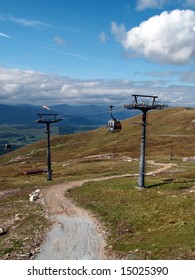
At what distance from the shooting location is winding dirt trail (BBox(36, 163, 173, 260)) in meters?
27.8

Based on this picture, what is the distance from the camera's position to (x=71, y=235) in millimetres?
32781

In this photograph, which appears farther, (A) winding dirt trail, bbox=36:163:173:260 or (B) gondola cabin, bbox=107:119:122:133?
(B) gondola cabin, bbox=107:119:122:133

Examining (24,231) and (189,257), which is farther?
(24,231)

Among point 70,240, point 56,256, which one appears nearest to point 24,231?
point 70,240

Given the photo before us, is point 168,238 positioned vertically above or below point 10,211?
above

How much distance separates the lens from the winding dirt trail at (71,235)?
27781mm

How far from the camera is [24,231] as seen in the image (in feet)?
113

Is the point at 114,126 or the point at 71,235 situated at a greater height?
the point at 114,126

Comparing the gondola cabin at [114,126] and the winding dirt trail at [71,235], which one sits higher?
the gondola cabin at [114,126]

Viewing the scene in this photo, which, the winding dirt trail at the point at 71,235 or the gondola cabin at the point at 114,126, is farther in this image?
the gondola cabin at the point at 114,126

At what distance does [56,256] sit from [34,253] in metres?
2.19

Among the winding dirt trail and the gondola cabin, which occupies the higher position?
the gondola cabin
